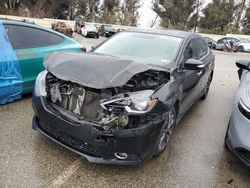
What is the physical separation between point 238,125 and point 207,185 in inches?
31.0

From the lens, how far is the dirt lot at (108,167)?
3111mm

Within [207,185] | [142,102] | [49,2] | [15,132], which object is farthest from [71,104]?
[49,2]

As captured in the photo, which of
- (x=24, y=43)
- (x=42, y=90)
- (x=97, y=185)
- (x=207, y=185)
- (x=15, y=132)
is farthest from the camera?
(x=24, y=43)

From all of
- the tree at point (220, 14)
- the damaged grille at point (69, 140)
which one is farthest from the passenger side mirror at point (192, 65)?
the tree at point (220, 14)

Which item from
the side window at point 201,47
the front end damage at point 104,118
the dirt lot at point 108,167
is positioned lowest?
the dirt lot at point 108,167

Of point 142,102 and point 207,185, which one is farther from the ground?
point 142,102

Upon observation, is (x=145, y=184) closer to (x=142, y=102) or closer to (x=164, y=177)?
(x=164, y=177)

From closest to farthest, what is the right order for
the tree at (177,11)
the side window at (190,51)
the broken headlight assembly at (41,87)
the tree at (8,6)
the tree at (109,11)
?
the broken headlight assembly at (41,87)
the side window at (190,51)
the tree at (8,6)
the tree at (109,11)
the tree at (177,11)

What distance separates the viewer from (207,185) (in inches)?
130

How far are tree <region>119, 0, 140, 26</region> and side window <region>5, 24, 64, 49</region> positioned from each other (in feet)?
152

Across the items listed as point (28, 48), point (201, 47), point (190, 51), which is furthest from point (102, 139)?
point (201, 47)

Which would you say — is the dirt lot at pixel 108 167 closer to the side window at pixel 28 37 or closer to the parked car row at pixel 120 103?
the parked car row at pixel 120 103

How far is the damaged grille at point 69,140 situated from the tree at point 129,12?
4877cm

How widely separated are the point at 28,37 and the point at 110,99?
112 inches
